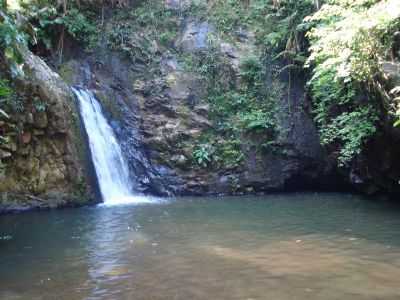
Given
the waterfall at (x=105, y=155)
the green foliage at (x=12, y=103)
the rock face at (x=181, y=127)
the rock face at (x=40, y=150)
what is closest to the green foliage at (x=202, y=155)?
the rock face at (x=181, y=127)

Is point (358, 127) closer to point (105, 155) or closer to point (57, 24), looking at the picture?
point (105, 155)

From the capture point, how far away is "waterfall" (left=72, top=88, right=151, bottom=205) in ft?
42.8

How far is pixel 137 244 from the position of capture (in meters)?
7.36

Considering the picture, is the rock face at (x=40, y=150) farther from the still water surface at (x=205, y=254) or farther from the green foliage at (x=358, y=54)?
the green foliage at (x=358, y=54)

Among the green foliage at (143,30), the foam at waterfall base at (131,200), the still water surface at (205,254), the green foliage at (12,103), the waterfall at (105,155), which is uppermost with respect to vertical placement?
the green foliage at (143,30)

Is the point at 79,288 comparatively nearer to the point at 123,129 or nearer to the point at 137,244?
the point at 137,244

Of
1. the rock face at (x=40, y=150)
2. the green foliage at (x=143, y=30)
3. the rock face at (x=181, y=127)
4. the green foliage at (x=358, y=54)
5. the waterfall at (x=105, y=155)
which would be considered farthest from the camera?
the green foliage at (x=143, y=30)

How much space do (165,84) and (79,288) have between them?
10.8 meters

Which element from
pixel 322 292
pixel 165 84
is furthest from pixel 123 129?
pixel 322 292

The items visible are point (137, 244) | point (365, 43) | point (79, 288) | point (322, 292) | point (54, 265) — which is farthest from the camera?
point (365, 43)

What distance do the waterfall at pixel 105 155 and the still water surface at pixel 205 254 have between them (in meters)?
2.25

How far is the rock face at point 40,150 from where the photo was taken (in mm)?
11523

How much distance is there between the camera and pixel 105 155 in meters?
13.5

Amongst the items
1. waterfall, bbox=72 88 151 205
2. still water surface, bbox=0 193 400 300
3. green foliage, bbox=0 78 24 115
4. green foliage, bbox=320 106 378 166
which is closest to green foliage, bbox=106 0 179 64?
waterfall, bbox=72 88 151 205
